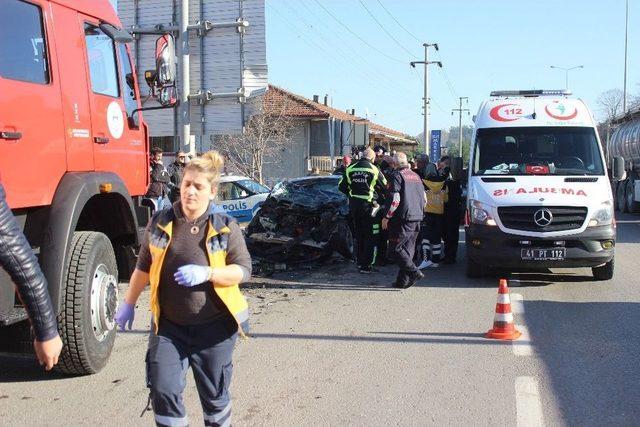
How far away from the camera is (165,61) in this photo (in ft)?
21.4

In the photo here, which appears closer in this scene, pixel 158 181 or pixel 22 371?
pixel 22 371

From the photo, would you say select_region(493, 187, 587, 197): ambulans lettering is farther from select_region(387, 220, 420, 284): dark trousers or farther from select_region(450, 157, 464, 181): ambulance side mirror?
select_region(387, 220, 420, 284): dark trousers

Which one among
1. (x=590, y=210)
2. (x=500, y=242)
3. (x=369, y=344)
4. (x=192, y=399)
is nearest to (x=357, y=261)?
(x=500, y=242)

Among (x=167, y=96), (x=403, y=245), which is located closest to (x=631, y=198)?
(x=403, y=245)

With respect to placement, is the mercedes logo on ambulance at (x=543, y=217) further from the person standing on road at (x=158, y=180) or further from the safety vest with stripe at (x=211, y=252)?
the safety vest with stripe at (x=211, y=252)

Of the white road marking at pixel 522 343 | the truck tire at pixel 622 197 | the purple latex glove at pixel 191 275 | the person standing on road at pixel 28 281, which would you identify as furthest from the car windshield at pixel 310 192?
the truck tire at pixel 622 197

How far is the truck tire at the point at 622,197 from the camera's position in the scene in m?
24.3

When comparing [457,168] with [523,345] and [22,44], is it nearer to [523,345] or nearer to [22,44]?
[523,345]

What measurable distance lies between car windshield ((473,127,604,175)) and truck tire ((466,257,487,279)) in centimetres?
136

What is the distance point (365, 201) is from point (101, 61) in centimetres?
524

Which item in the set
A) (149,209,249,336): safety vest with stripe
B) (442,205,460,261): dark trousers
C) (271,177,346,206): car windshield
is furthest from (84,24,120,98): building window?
(442,205,460,261): dark trousers

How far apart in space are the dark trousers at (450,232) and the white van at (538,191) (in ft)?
4.72

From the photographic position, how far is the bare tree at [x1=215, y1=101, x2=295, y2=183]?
30.5 metres

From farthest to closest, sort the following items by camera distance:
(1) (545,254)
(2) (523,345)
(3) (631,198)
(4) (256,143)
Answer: (4) (256,143)
(3) (631,198)
(1) (545,254)
(2) (523,345)
